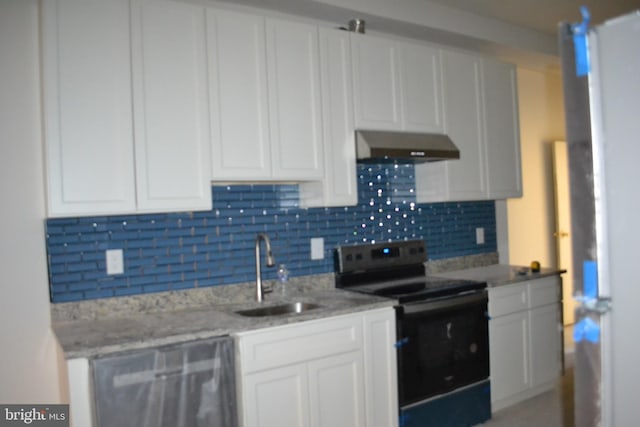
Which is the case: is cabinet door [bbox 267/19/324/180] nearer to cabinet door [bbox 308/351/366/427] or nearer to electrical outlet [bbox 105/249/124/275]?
electrical outlet [bbox 105/249/124/275]

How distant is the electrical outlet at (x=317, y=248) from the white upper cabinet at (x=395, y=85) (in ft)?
2.40

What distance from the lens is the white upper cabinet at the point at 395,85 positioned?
9.55ft

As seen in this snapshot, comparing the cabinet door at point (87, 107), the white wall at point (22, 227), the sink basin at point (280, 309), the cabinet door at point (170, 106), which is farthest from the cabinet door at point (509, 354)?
the white wall at point (22, 227)

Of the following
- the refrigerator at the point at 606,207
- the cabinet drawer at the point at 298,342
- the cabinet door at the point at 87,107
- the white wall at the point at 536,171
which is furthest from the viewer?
the white wall at the point at 536,171

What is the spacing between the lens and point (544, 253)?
4.89m

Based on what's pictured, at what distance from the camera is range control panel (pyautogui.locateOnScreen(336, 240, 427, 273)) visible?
3127mm

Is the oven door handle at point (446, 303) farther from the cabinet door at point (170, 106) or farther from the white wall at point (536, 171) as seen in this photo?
the white wall at point (536, 171)

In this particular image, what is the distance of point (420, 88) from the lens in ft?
10.4

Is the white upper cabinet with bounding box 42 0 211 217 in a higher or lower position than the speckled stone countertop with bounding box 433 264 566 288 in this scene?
higher

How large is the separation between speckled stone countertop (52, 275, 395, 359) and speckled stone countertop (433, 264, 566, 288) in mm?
961

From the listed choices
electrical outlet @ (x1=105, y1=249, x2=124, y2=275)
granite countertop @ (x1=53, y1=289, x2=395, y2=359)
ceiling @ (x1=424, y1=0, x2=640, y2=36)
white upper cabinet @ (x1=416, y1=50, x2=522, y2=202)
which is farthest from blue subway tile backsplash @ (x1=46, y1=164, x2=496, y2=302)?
ceiling @ (x1=424, y1=0, x2=640, y2=36)

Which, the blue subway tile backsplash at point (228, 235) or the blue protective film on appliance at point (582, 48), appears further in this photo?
the blue subway tile backsplash at point (228, 235)

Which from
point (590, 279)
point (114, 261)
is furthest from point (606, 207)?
point (114, 261)

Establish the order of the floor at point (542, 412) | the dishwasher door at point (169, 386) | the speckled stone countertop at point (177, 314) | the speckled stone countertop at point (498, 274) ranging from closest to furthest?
1. the dishwasher door at point (169, 386)
2. the speckled stone countertop at point (177, 314)
3. the floor at point (542, 412)
4. the speckled stone countertop at point (498, 274)
